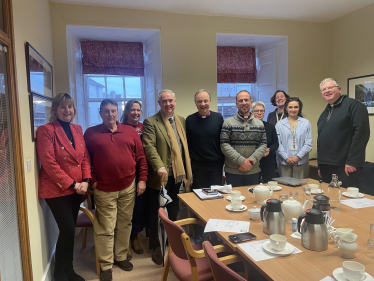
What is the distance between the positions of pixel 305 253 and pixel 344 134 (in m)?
1.85

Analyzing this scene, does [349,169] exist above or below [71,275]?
above

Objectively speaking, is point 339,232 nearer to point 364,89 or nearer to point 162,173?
point 162,173

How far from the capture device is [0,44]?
154cm

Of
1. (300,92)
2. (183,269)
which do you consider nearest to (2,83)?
(183,269)

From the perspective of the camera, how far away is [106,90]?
169 inches

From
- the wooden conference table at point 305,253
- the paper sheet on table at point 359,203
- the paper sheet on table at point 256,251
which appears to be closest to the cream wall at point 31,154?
the wooden conference table at point 305,253

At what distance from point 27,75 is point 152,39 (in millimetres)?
2238

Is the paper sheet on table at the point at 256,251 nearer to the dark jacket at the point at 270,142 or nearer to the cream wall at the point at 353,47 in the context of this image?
the dark jacket at the point at 270,142

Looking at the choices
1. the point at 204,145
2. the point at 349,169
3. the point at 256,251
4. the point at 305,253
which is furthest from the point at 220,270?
the point at 349,169

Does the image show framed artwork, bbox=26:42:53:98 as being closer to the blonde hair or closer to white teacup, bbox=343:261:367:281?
the blonde hair

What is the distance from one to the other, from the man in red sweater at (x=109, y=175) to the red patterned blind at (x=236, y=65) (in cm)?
278

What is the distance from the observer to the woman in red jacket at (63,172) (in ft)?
6.58

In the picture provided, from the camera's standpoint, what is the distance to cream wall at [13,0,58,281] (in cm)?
183

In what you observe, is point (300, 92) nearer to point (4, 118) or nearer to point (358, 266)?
point (358, 266)
